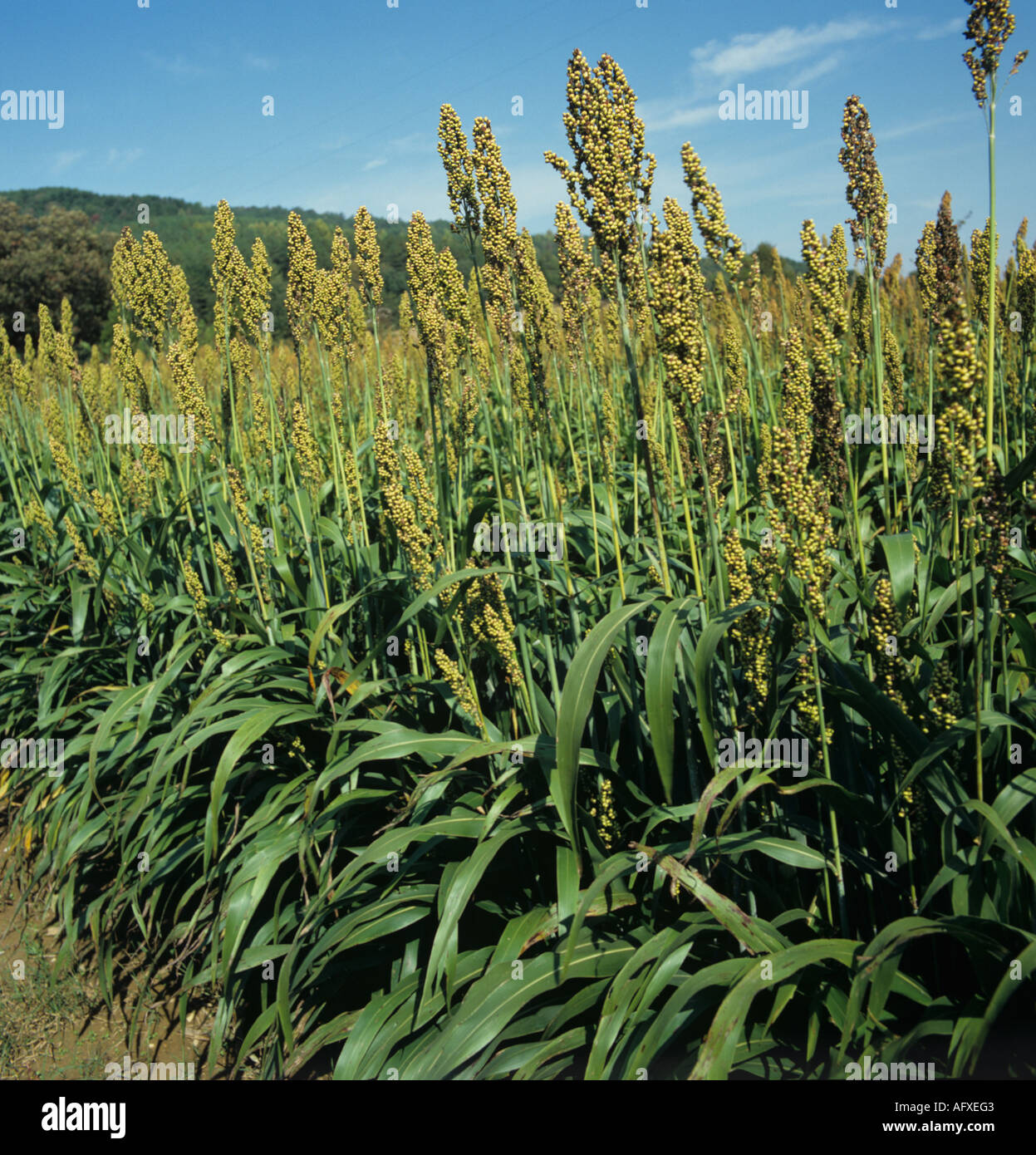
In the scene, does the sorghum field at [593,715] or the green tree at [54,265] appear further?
the green tree at [54,265]

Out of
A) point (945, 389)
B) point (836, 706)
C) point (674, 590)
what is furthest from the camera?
point (674, 590)

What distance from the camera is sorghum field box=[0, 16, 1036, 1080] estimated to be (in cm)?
196

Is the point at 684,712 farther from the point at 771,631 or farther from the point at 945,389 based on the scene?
the point at 945,389

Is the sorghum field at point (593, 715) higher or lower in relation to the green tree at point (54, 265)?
lower

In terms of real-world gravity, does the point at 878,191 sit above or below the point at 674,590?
above

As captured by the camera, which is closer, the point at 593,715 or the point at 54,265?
the point at 593,715

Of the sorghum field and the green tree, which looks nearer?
the sorghum field

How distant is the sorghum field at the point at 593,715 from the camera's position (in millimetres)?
1959

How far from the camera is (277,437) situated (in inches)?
225

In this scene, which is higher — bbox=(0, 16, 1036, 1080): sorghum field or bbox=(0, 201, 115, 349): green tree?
bbox=(0, 201, 115, 349): green tree

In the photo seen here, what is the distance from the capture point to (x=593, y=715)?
2807 mm

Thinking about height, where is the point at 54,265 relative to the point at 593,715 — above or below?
above
